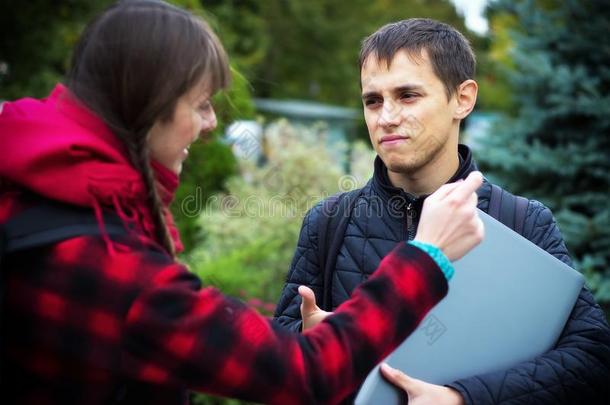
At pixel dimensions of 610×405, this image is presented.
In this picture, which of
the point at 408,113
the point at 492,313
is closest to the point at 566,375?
the point at 492,313

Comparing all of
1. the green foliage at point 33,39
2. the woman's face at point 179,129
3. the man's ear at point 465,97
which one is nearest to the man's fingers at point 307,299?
the woman's face at point 179,129

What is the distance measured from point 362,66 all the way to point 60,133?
1304 mm

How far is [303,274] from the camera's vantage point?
2.23 m

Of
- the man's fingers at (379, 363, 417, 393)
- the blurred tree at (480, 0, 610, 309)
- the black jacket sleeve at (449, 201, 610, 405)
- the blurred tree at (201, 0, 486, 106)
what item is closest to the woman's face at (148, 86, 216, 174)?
the man's fingers at (379, 363, 417, 393)

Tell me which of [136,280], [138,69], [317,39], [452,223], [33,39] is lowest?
[317,39]

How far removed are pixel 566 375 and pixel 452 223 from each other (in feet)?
2.31

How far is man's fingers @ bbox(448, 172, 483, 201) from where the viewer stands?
148 centimetres

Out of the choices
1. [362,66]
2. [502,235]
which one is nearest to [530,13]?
[362,66]

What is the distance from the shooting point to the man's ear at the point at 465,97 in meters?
2.29

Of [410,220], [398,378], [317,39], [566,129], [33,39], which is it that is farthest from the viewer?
[317,39]

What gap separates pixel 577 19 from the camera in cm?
602

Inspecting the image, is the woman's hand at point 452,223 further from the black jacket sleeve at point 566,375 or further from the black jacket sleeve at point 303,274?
the black jacket sleeve at point 303,274

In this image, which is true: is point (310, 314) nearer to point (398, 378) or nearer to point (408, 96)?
point (398, 378)

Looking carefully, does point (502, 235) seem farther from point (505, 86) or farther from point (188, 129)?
point (505, 86)
